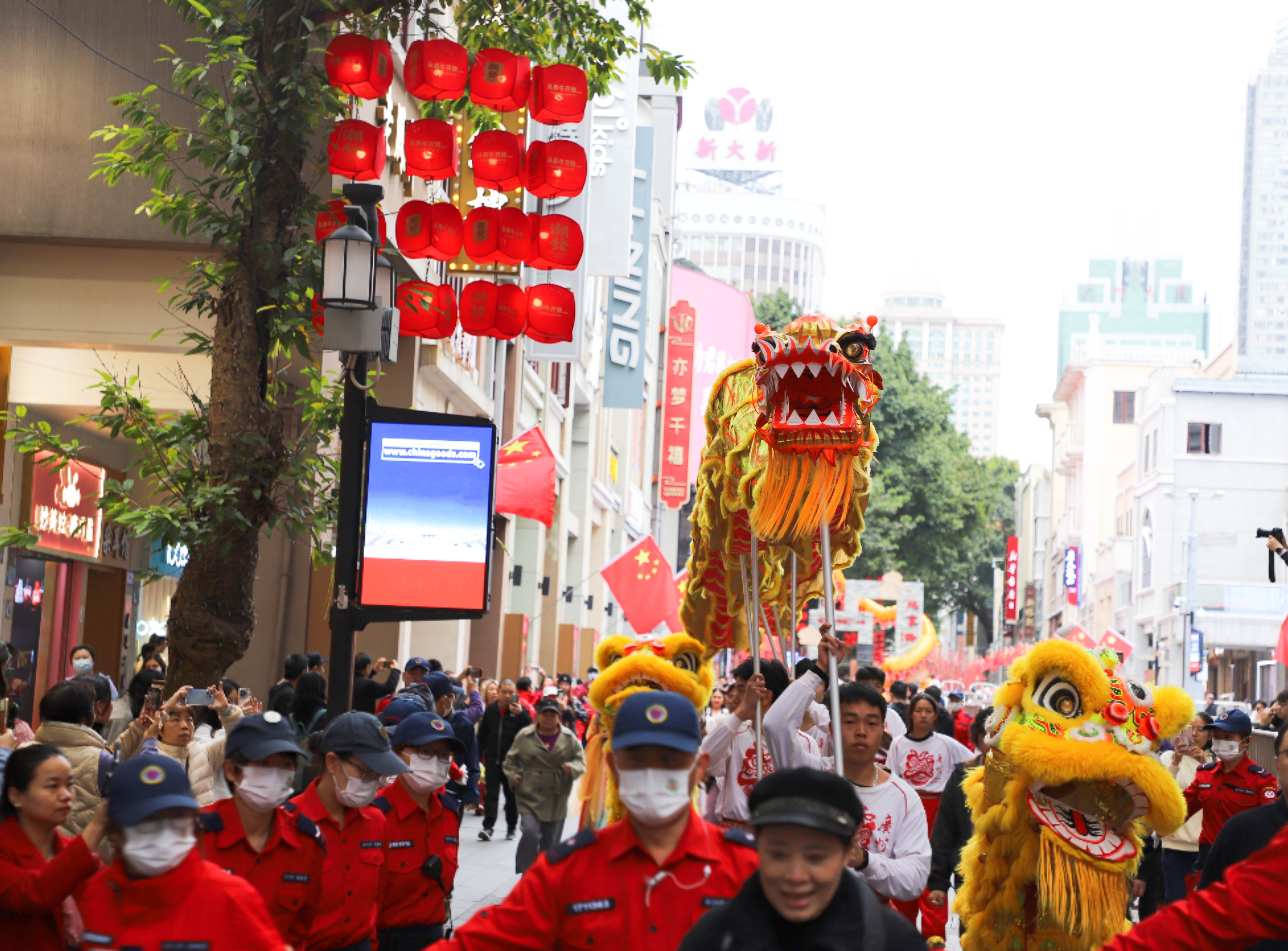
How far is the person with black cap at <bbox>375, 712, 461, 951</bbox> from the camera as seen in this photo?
6438 mm

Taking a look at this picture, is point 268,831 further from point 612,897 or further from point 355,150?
point 355,150

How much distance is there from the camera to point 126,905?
4012 millimetres

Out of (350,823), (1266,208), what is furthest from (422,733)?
(1266,208)

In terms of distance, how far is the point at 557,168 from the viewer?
45.0 feet

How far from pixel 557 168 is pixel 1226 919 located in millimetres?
11119

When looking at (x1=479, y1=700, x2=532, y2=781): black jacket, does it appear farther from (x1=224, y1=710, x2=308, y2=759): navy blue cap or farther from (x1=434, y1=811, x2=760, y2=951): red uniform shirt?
(x1=434, y1=811, x2=760, y2=951): red uniform shirt

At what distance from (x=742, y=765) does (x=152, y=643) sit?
7321mm

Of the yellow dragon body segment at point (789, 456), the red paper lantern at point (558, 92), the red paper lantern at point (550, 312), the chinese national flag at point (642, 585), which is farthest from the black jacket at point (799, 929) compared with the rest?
the chinese national flag at point (642, 585)

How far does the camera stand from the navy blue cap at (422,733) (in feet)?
21.1

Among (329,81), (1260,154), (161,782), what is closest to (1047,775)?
(161,782)

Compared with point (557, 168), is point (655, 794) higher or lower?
lower

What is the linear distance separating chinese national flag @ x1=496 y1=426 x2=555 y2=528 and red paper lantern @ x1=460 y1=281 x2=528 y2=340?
15.0ft

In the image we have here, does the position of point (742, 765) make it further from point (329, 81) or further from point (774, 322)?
point (774, 322)

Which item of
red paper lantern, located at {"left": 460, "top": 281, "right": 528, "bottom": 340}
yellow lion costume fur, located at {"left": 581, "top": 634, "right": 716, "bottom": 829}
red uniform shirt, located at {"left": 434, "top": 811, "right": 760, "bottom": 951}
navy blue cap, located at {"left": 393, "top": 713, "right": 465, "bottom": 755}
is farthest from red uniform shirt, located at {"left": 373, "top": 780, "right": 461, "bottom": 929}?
red paper lantern, located at {"left": 460, "top": 281, "right": 528, "bottom": 340}
